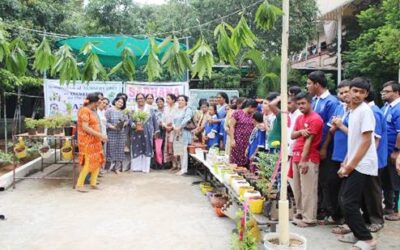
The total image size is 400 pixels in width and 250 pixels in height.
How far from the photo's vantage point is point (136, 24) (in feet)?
52.6

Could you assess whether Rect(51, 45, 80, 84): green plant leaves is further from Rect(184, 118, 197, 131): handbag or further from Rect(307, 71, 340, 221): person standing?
Rect(184, 118, 197, 131): handbag

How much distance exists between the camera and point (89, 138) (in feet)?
20.9

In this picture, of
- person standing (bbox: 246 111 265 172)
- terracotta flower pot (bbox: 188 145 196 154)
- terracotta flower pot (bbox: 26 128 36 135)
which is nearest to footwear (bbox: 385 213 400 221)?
person standing (bbox: 246 111 265 172)

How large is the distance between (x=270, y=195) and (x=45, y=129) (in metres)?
4.61

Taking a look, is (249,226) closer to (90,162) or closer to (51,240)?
(51,240)

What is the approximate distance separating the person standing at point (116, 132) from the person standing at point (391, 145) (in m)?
4.72

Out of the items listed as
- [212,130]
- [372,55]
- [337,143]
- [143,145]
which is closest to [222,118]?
[212,130]

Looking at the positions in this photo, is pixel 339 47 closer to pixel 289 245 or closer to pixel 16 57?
pixel 289 245

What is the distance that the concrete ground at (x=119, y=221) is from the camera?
13.5 ft

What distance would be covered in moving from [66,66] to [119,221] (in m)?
3.17

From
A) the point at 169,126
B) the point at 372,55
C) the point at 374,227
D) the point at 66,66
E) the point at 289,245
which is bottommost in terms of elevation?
the point at 374,227

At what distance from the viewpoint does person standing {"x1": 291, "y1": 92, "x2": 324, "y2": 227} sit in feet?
14.0

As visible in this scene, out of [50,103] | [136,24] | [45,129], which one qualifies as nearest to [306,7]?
[136,24]

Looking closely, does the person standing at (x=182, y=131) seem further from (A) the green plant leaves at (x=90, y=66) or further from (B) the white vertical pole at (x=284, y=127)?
(A) the green plant leaves at (x=90, y=66)
